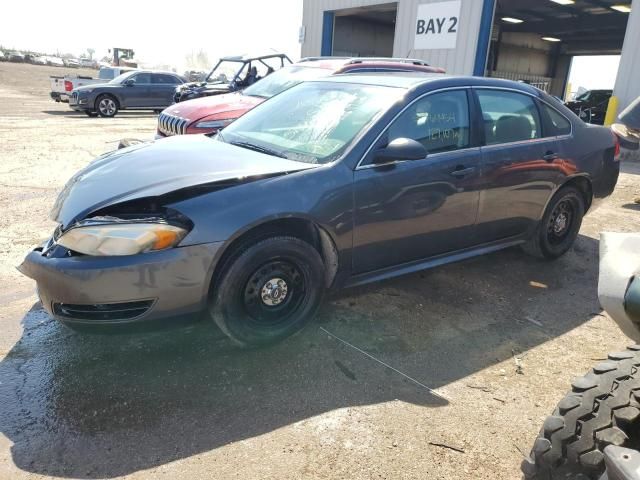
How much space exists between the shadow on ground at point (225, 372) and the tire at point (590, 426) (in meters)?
0.81

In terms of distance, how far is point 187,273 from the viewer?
2.70 metres

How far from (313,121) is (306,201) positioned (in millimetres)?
888

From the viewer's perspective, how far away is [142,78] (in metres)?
17.7

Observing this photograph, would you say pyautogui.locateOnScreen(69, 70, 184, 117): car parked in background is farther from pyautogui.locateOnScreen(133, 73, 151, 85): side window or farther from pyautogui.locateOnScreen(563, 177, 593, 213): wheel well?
pyautogui.locateOnScreen(563, 177, 593, 213): wheel well

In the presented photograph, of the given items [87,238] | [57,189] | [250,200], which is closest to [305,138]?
[250,200]

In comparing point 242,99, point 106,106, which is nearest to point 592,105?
point 242,99

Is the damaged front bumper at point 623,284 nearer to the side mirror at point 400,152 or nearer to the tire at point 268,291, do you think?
the side mirror at point 400,152

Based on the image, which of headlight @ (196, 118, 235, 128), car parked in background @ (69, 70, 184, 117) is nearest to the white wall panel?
car parked in background @ (69, 70, 184, 117)

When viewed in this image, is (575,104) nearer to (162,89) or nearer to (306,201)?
(162,89)

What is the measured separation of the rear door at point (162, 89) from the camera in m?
17.8

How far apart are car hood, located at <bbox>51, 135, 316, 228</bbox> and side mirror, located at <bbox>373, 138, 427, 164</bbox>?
46 centimetres

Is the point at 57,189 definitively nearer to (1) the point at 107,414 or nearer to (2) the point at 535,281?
(1) the point at 107,414

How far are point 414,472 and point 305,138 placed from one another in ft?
7.24

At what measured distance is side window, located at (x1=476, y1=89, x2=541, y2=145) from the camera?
403 centimetres
